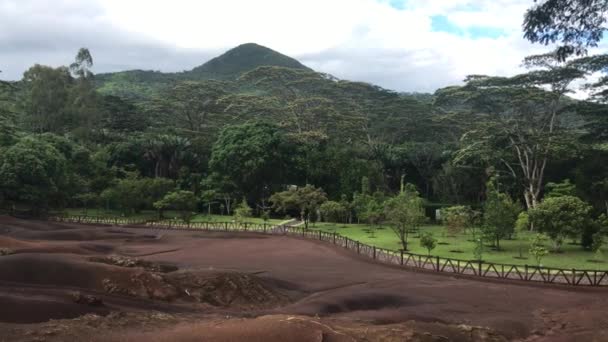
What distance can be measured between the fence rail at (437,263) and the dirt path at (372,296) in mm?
1041

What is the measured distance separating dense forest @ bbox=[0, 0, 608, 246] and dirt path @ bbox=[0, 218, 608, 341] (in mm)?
16367

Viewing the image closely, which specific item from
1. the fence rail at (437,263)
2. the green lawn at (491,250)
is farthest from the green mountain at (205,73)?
the green lawn at (491,250)

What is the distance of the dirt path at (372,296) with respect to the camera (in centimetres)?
1780

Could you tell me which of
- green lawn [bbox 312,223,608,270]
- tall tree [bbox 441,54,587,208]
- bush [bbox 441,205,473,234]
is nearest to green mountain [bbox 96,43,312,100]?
tall tree [bbox 441,54,587,208]

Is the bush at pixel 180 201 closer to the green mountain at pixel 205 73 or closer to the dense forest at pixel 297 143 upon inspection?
the dense forest at pixel 297 143

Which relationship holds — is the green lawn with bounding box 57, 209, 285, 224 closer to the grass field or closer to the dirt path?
the grass field

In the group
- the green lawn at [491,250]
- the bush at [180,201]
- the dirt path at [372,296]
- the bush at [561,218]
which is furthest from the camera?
the bush at [180,201]

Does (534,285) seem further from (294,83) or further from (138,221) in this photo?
(294,83)

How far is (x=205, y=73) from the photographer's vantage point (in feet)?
582

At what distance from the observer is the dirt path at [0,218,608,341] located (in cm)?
1780

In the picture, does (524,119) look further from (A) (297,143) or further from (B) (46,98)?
(B) (46,98)

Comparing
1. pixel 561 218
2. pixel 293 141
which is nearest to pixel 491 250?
pixel 561 218

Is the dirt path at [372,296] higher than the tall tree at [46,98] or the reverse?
the reverse

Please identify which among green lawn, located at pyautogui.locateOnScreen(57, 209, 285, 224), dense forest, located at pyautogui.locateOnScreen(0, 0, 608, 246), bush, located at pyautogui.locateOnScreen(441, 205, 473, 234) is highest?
dense forest, located at pyautogui.locateOnScreen(0, 0, 608, 246)
